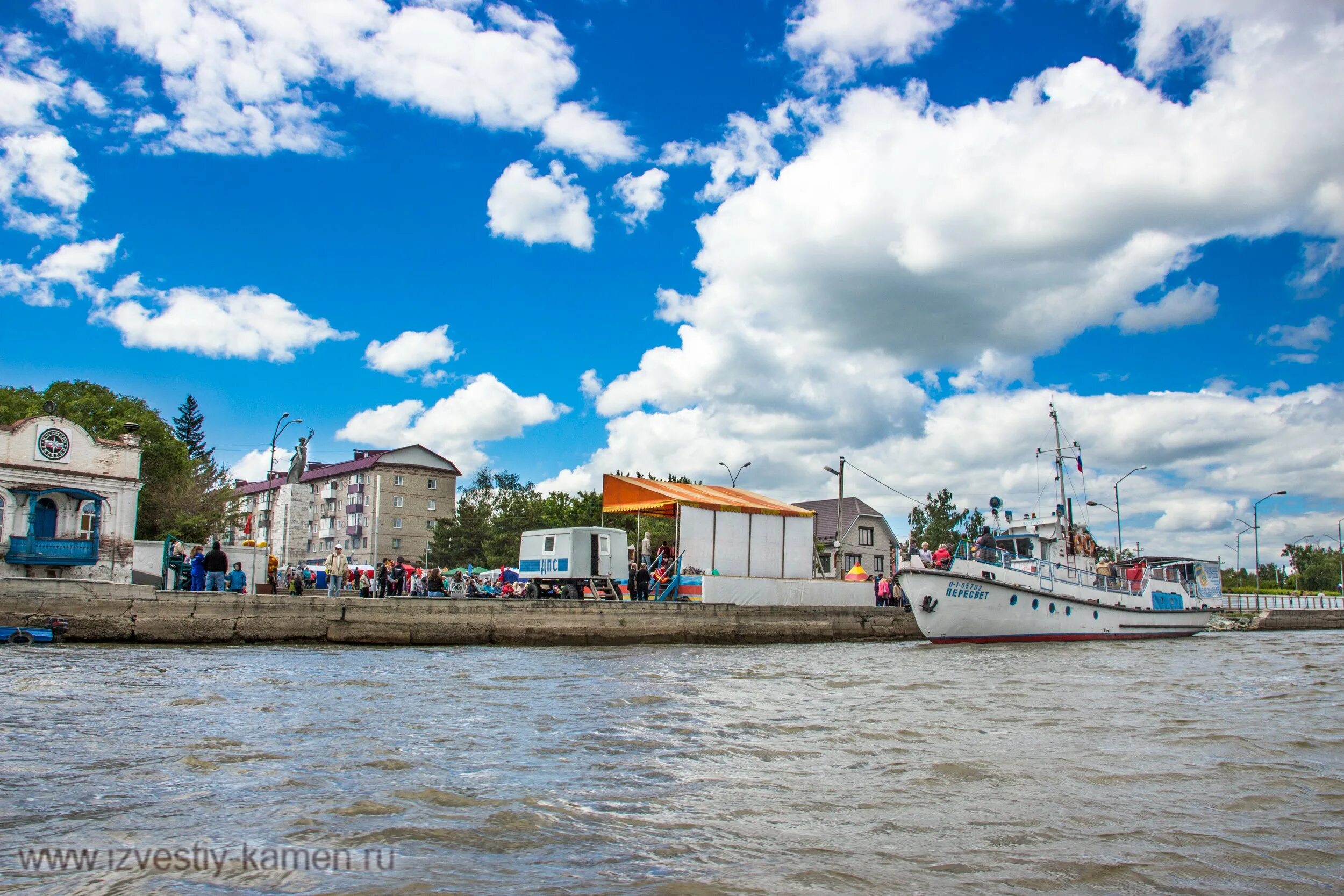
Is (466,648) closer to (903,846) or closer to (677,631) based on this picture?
(677,631)

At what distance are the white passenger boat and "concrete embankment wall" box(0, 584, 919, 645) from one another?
345 centimetres

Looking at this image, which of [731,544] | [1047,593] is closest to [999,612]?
[1047,593]

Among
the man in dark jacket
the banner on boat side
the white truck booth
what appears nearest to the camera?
the man in dark jacket

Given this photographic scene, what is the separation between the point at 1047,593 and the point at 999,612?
6.94 ft

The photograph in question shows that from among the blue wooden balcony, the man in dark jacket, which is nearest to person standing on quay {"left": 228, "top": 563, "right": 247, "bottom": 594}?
the man in dark jacket

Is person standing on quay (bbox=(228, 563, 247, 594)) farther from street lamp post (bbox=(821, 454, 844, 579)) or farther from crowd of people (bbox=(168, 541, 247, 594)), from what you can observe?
street lamp post (bbox=(821, 454, 844, 579))

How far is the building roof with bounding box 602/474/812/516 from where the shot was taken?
26.2 meters

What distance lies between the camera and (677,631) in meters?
22.9

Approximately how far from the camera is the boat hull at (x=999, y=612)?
24328 mm

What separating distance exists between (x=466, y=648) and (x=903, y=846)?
1623cm

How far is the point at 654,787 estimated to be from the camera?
5680 millimetres

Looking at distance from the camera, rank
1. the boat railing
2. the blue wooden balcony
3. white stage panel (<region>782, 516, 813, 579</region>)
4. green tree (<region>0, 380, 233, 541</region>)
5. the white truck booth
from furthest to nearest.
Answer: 1. green tree (<region>0, 380, 233, 541</region>)
2. white stage panel (<region>782, 516, 813, 579</region>)
3. the white truck booth
4. the boat railing
5. the blue wooden balcony

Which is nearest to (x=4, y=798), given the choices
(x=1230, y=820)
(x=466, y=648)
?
(x=1230, y=820)

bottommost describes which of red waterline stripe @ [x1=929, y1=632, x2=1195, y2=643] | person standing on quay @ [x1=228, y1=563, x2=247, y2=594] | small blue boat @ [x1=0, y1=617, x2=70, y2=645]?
red waterline stripe @ [x1=929, y1=632, x2=1195, y2=643]
